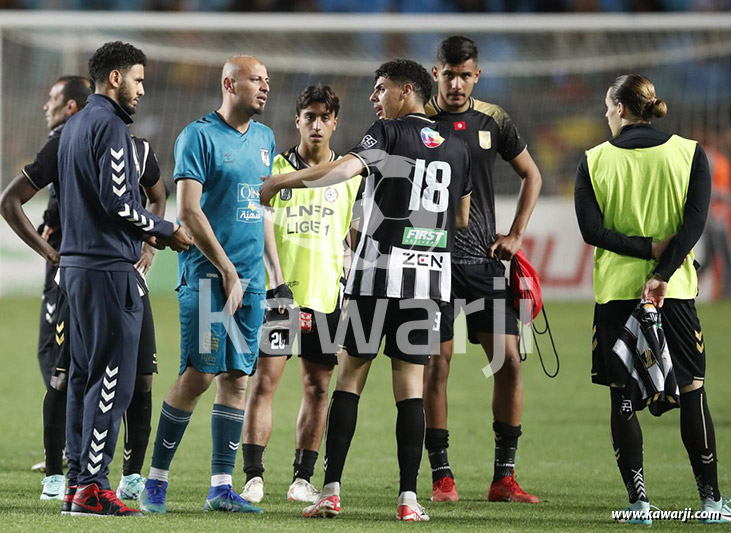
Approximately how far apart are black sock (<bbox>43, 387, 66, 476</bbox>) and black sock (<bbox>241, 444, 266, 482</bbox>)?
3.14ft

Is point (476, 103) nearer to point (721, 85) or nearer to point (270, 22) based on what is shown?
point (270, 22)

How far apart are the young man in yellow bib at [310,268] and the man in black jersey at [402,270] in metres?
0.95

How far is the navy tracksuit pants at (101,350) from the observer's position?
16.3ft

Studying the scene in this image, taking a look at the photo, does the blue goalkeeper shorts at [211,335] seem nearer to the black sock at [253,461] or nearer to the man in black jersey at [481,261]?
the black sock at [253,461]

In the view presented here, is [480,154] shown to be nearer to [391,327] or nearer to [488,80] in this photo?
[391,327]

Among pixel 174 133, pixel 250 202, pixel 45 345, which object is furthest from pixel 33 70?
pixel 250 202

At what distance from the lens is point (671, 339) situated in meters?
5.29

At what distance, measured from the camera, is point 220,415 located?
5.45m

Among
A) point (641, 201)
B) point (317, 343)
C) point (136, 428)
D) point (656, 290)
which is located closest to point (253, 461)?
point (136, 428)

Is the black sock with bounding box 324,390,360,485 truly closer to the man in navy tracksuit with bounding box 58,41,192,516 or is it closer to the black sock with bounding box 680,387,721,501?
the man in navy tracksuit with bounding box 58,41,192,516

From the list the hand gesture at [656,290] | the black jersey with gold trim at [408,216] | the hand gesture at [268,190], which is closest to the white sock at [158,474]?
the black jersey with gold trim at [408,216]

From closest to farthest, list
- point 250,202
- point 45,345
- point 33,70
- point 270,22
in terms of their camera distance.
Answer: point 250,202 → point 45,345 → point 270,22 → point 33,70

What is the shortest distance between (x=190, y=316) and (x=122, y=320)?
0.34m

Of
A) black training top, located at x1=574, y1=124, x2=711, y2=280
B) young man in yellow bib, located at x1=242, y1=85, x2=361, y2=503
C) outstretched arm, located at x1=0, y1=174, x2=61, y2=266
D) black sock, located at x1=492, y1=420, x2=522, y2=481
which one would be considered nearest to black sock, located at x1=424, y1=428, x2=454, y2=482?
black sock, located at x1=492, y1=420, x2=522, y2=481
